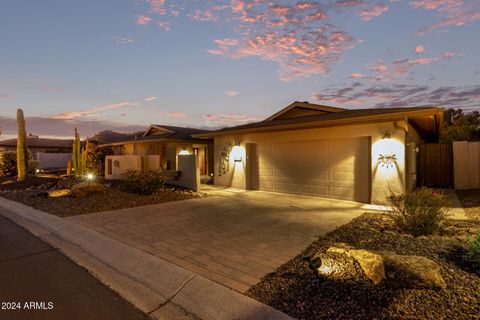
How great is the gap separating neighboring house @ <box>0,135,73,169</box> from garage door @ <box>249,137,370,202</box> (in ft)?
81.6

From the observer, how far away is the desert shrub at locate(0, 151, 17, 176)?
1908 cm

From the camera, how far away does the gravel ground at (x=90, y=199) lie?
828cm

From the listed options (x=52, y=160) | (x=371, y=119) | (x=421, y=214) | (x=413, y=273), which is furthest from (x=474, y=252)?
(x=52, y=160)

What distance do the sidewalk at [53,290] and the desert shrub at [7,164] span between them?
741 inches

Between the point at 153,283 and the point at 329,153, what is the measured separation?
818 centimetres

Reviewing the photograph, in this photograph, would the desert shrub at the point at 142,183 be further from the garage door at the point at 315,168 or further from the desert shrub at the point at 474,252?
the desert shrub at the point at 474,252

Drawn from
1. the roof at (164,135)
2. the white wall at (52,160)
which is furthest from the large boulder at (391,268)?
the white wall at (52,160)

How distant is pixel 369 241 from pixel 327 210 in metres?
3.54

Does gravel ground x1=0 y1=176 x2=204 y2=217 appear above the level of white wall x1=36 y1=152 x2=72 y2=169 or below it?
below

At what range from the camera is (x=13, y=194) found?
1127 centimetres

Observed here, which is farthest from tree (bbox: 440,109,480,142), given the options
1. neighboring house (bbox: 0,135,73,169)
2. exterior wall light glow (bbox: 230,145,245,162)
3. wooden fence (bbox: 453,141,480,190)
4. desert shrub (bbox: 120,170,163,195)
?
neighboring house (bbox: 0,135,73,169)

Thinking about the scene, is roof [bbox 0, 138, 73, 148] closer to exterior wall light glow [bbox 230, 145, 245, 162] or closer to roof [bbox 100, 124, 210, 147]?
roof [bbox 100, 124, 210, 147]

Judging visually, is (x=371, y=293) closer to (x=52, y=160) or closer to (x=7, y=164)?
(x=7, y=164)

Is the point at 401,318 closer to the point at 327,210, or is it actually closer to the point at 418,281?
the point at 418,281
